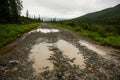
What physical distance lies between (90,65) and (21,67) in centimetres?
435

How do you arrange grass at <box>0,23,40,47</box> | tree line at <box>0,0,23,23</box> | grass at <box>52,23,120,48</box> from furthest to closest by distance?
tree line at <box>0,0,23,23</box>
grass at <box>0,23,40,47</box>
grass at <box>52,23,120,48</box>

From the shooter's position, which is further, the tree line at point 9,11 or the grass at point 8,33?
the tree line at point 9,11

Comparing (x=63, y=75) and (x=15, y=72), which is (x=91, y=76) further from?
(x=15, y=72)

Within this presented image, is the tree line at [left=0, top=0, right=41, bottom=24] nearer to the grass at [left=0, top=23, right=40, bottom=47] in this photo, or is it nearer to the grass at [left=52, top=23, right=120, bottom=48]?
the grass at [left=0, top=23, right=40, bottom=47]

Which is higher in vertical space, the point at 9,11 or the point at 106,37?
the point at 9,11

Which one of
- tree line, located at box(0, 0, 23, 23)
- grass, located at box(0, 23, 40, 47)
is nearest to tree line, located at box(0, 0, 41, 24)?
tree line, located at box(0, 0, 23, 23)

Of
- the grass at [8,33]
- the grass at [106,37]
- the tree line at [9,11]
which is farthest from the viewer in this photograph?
the tree line at [9,11]

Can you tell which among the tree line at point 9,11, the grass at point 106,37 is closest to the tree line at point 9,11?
the tree line at point 9,11

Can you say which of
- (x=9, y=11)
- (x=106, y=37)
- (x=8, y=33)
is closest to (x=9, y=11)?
(x=9, y=11)

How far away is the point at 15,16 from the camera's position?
48406mm

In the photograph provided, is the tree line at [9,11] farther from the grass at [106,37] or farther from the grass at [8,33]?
the grass at [106,37]

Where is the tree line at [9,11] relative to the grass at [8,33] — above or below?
above

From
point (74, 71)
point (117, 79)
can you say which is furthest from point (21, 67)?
point (117, 79)

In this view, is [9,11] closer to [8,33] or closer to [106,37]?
[8,33]
